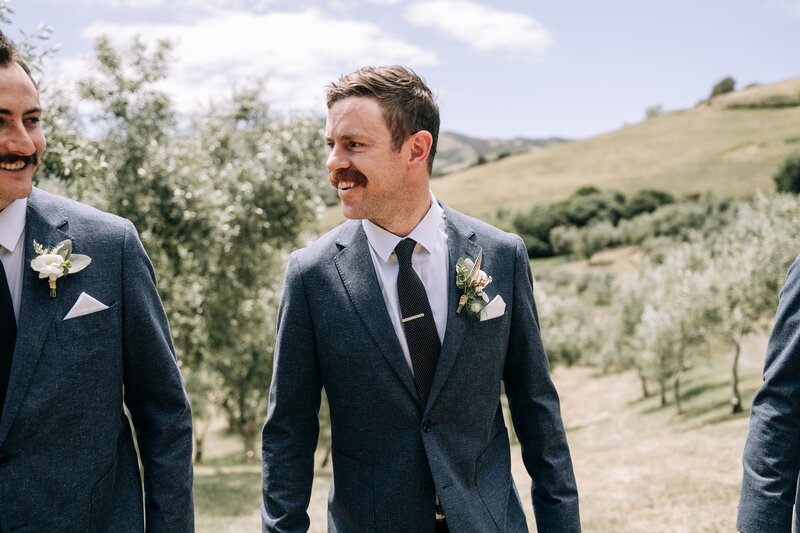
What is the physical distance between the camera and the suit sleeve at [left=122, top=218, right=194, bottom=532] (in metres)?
2.77

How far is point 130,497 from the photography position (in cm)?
284

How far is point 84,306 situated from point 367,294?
1.12 m

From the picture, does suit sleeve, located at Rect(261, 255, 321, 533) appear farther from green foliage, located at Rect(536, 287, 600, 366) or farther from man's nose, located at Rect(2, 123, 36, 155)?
green foliage, located at Rect(536, 287, 600, 366)

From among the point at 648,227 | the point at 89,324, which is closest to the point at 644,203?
the point at 648,227

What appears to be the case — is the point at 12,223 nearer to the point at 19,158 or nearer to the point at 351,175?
the point at 19,158

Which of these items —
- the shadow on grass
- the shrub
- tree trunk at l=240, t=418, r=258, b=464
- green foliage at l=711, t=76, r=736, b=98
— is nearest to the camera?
the shadow on grass

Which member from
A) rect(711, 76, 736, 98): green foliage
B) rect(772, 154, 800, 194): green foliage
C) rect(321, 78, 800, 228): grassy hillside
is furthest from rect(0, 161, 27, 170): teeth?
rect(711, 76, 736, 98): green foliage

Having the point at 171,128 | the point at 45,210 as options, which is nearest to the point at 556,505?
the point at 45,210

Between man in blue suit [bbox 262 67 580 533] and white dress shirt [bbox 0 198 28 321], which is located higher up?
white dress shirt [bbox 0 198 28 321]

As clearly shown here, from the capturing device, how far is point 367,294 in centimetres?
309

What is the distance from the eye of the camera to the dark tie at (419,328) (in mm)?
3029

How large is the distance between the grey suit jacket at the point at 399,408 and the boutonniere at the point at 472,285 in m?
0.05

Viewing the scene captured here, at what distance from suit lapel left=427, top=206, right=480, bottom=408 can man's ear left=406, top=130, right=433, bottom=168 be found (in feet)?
1.12

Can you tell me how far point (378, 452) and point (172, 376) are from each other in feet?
2.96
